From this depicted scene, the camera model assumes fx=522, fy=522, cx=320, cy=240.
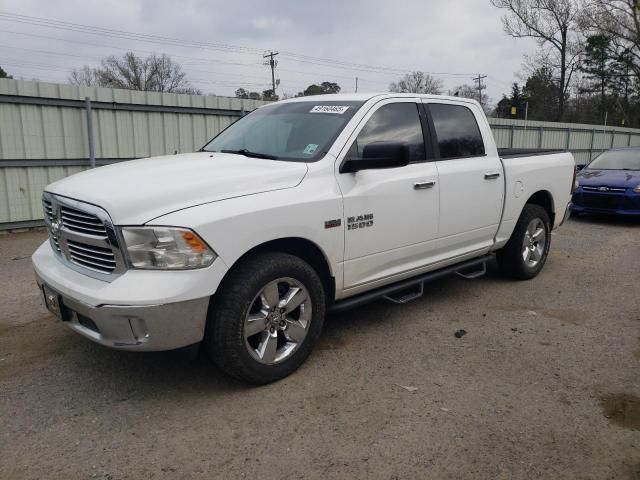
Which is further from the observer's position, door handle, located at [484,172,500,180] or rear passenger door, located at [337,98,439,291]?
door handle, located at [484,172,500,180]

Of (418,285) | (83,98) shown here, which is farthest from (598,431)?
(83,98)

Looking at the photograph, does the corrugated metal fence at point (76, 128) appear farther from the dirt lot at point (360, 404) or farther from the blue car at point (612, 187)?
the blue car at point (612, 187)

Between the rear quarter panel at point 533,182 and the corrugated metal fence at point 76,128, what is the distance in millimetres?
6892

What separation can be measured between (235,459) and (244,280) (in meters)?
1.00

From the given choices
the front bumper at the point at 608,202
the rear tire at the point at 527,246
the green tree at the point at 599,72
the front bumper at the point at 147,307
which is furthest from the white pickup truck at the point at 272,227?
the green tree at the point at 599,72

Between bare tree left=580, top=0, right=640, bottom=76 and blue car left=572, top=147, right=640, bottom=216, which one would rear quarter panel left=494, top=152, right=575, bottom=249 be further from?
bare tree left=580, top=0, right=640, bottom=76

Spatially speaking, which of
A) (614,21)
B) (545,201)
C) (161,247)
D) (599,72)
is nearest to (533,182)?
(545,201)

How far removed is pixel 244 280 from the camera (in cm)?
315

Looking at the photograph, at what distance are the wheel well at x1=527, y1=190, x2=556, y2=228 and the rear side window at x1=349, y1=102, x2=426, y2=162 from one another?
7.00 feet

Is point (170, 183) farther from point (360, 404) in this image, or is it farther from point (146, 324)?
point (360, 404)

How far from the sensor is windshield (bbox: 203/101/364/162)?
3.86 m

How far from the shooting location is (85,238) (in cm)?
314

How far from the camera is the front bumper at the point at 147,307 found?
2842mm

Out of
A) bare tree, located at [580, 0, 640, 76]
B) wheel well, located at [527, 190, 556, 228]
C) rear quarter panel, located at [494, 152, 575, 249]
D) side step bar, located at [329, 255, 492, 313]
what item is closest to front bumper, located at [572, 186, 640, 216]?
rear quarter panel, located at [494, 152, 575, 249]
